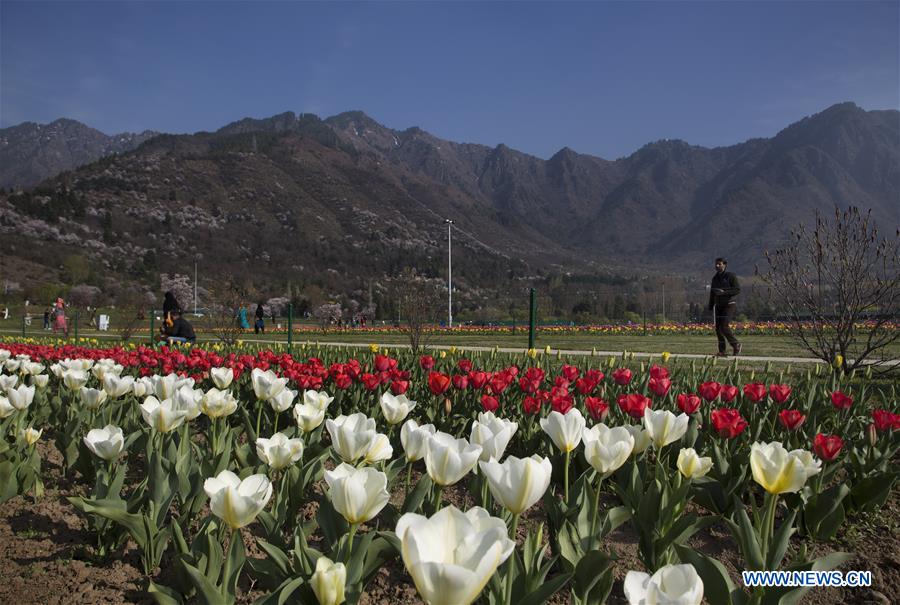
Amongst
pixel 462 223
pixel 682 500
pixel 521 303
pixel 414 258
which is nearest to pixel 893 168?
pixel 462 223

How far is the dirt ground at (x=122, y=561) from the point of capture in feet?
6.79

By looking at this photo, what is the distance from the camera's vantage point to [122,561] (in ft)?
7.52

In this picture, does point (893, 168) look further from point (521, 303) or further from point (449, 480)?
point (449, 480)

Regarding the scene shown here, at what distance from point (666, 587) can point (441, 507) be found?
126 cm

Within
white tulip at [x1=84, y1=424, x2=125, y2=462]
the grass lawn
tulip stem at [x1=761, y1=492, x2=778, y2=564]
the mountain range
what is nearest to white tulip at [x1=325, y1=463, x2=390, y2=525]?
tulip stem at [x1=761, y1=492, x2=778, y2=564]

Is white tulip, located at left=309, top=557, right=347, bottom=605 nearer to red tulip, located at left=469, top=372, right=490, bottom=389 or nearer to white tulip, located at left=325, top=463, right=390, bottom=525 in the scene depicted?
white tulip, located at left=325, top=463, right=390, bottom=525

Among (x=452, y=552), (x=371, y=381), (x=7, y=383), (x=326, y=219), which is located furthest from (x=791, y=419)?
(x=326, y=219)

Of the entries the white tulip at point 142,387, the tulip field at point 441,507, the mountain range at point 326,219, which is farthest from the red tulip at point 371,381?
the mountain range at point 326,219

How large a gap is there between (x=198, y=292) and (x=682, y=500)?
73.3m

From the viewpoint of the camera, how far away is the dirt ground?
81.5 inches

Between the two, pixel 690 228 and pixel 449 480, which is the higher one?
pixel 690 228

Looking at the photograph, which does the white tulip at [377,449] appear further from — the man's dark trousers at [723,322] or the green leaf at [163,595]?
the man's dark trousers at [723,322]

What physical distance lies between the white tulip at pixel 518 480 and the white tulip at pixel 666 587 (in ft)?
1.19

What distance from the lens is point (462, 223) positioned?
15225cm
